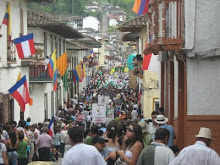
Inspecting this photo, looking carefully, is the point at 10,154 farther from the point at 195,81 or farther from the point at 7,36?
the point at 7,36

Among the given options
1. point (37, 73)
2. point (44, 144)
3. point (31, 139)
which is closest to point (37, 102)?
point (37, 73)

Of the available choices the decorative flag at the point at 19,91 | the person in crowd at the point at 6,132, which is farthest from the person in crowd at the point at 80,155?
the decorative flag at the point at 19,91

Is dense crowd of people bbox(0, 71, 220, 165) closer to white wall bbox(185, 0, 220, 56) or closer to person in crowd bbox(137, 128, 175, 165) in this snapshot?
person in crowd bbox(137, 128, 175, 165)

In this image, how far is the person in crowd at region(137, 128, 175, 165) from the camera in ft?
31.8

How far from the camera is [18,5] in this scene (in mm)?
26422

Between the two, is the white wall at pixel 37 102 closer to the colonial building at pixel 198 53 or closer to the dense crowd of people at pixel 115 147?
the dense crowd of people at pixel 115 147

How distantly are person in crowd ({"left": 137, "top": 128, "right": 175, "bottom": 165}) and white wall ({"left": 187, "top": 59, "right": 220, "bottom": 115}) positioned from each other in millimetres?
5187

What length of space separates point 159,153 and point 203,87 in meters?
5.58

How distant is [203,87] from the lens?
15070 millimetres

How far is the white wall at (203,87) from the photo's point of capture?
49.0 feet

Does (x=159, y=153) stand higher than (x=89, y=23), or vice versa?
(x=89, y=23)

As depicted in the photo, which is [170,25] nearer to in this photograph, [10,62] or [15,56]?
[10,62]

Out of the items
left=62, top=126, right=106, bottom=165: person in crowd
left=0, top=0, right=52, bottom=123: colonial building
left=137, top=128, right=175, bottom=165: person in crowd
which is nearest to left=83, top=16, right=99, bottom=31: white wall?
left=0, top=0, right=52, bottom=123: colonial building

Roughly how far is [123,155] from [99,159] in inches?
90.9
